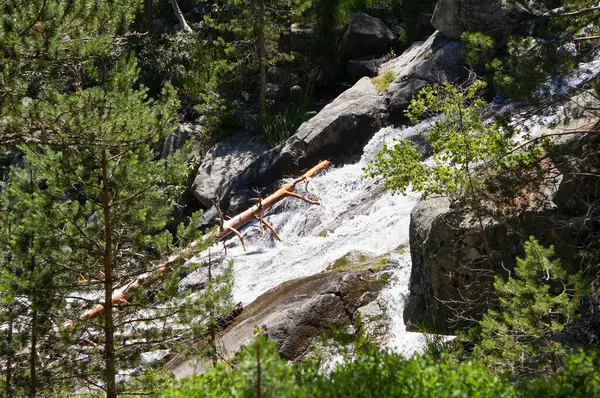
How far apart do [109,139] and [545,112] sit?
4176 millimetres

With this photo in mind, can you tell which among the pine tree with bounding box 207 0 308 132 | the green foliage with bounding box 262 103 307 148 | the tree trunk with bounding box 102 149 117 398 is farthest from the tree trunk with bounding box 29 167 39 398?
the pine tree with bounding box 207 0 308 132

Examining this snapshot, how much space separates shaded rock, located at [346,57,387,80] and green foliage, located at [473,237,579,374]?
14.3 m

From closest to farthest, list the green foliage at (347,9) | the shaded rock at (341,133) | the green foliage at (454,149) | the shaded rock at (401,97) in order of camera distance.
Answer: the green foliage at (454,149) < the shaded rock at (401,97) < the shaded rock at (341,133) < the green foliage at (347,9)

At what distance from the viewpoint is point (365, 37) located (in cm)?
1934

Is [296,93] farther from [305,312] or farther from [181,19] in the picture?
[305,312]

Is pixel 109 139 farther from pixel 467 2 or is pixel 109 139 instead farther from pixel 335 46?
pixel 335 46

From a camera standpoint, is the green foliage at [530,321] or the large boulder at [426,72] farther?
the large boulder at [426,72]

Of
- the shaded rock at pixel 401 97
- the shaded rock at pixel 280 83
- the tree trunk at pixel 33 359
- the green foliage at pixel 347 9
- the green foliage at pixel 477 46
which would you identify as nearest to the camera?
the tree trunk at pixel 33 359

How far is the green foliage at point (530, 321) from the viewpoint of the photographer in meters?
4.51

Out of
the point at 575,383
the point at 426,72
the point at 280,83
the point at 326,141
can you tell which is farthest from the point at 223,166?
the point at 575,383

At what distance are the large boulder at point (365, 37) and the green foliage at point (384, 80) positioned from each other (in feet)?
9.15

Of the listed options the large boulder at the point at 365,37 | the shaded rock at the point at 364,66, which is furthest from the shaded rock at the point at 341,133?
the large boulder at the point at 365,37

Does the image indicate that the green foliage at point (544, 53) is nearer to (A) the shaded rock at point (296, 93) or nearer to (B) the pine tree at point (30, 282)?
(B) the pine tree at point (30, 282)

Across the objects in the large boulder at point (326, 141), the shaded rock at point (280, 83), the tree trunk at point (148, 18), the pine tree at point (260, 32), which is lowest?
the large boulder at point (326, 141)
